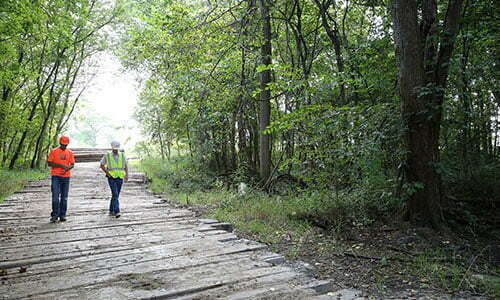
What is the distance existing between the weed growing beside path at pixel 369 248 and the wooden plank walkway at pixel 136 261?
0.55m

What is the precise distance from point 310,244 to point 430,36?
429 centimetres

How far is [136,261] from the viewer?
16.4 ft

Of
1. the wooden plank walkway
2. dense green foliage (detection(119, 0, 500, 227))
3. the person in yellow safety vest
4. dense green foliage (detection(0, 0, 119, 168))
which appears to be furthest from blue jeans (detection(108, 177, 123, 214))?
dense green foliage (detection(0, 0, 119, 168))

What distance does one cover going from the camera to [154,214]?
878 centimetres

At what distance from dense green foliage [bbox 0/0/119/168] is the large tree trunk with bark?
34.2ft

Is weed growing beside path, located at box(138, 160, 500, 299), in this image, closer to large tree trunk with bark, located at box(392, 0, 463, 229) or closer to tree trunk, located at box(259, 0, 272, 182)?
large tree trunk with bark, located at box(392, 0, 463, 229)

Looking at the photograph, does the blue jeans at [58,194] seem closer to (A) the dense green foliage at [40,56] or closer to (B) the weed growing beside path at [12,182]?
(B) the weed growing beside path at [12,182]

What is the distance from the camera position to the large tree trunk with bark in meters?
6.20

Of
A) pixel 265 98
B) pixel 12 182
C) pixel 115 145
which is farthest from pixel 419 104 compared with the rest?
pixel 12 182

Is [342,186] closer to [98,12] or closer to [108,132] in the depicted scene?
[98,12]

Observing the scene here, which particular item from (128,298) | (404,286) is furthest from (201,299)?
(404,286)

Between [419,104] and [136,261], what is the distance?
17.4 ft

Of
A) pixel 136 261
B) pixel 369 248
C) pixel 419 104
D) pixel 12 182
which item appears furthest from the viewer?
pixel 12 182

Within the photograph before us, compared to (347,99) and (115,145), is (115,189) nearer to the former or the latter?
(115,145)
